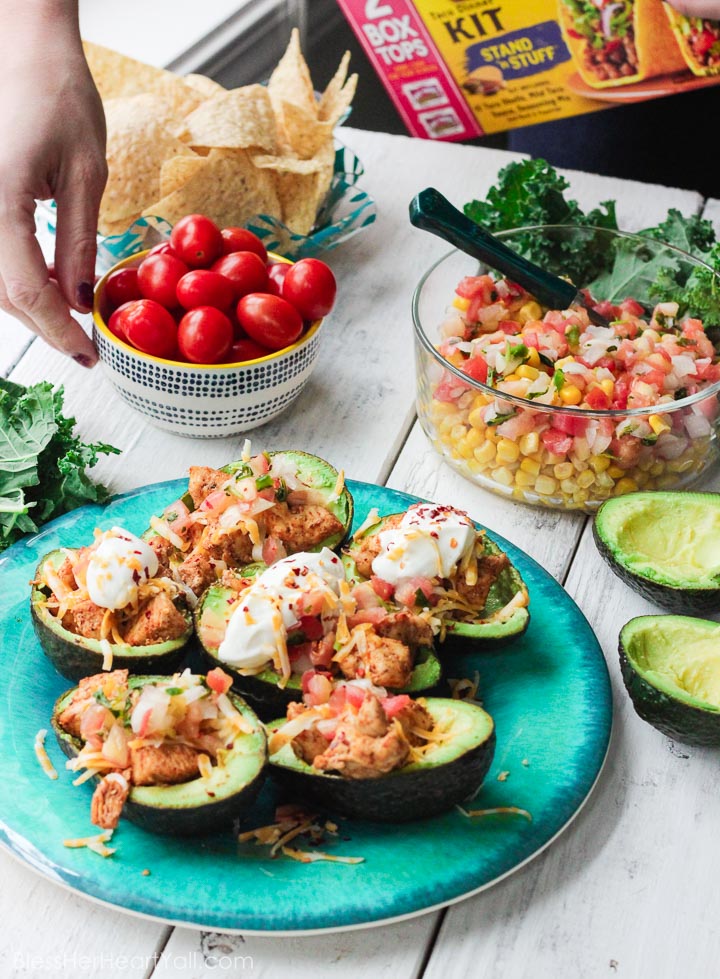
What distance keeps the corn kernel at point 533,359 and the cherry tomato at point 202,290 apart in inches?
27.3

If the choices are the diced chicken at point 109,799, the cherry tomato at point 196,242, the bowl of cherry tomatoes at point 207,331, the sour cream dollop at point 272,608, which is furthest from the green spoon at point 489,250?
the diced chicken at point 109,799

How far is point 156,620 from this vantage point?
1.83m

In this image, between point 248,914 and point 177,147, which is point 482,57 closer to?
point 177,147

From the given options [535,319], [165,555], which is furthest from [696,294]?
[165,555]

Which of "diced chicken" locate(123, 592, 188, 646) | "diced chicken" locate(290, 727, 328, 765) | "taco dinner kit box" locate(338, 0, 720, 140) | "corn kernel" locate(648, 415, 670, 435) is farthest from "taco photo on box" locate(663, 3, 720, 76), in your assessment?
"diced chicken" locate(290, 727, 328, 765)

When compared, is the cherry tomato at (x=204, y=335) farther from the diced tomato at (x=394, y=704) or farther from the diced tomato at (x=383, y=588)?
the diced tomato at (x=394, y=704)

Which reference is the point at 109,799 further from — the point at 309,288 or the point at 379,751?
the point at 309,288

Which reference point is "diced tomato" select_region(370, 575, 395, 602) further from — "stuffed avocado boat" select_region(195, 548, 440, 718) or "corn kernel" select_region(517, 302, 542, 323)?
"corn kernel" select_region(517, 302, 542, 323)

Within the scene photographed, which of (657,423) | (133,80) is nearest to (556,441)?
(657,423)

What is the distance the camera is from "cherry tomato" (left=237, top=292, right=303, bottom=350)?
2.51 metres

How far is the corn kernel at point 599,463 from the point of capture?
2332 mm

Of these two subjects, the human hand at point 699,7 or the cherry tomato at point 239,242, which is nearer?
the cherry tomato at point 239,242

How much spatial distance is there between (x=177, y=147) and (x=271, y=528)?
4.36ft

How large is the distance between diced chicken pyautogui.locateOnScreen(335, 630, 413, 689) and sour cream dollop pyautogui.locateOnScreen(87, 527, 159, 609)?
36 cm
